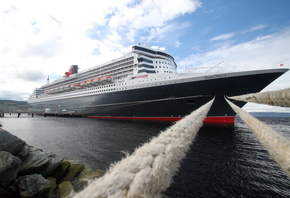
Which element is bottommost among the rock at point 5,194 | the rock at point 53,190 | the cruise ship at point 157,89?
the rock at point 53,190

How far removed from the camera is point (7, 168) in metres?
4.15

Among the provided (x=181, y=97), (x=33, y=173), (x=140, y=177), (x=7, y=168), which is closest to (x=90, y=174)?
(x=33, y=173)

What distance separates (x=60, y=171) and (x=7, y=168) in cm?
A: 209

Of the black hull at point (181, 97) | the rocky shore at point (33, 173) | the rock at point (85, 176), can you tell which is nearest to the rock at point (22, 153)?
the rocky shore at point (33, 173)

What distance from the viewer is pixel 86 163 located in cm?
738

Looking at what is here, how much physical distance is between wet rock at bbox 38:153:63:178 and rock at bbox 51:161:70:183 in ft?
0.64

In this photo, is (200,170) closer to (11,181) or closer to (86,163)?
(86,163)

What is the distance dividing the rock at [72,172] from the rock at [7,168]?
1.86m

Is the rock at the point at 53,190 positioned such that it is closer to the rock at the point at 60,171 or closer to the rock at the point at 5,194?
the rock at the point at 60,171

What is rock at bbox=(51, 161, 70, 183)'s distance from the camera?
5.74 m

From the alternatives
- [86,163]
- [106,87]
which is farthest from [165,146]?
[106,87]

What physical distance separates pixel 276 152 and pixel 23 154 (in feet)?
23.0

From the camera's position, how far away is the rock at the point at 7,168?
4082 millimetres

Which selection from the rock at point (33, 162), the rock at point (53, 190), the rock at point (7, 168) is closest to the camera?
the rock at point (7, 168)
